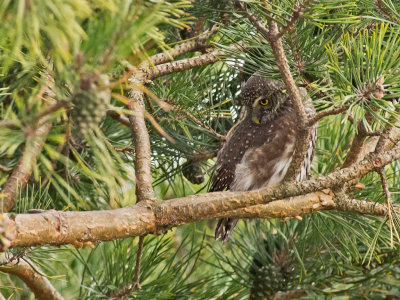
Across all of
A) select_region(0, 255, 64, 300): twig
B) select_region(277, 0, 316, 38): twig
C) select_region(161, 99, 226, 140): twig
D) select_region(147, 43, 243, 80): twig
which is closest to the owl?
select_region(161, 99, 226, 140): twig

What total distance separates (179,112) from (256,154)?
2.21ft

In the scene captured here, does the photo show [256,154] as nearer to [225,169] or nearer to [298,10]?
[225,169]

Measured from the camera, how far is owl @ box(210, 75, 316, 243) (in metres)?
2.34

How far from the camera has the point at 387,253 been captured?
222 cm

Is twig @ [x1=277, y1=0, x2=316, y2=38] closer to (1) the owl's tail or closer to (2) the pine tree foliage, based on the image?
(2) the pine tree foliage

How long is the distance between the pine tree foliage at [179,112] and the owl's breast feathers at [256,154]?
9 cm

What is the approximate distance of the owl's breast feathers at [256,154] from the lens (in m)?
2.35

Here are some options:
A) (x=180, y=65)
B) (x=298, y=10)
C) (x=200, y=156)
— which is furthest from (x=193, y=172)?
(x=298, y=10)

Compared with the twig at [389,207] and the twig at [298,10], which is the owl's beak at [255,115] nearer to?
the twig at [389,207]

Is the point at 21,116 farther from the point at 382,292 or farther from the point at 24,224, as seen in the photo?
the point at 382,292

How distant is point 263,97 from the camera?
A: 235cm

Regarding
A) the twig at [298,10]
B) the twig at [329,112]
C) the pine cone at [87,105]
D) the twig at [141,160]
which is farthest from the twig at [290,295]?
the pine cone at [87,105]

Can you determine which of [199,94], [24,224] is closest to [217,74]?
[199,94]

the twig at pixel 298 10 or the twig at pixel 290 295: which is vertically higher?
the twig at pixel 298 10
